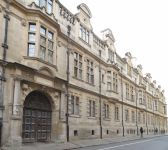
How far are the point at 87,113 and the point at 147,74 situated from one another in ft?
123

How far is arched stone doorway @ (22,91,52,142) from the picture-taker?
602 inches

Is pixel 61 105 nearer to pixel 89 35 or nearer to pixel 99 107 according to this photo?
pixel 99 107

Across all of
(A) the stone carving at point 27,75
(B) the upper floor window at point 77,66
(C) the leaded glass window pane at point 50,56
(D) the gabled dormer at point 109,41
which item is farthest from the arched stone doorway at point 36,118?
(D) the gabled dormer at point 109,41

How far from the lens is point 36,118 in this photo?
1625 centimetres

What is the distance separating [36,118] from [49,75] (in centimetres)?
354

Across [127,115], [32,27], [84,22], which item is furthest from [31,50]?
[127,115]

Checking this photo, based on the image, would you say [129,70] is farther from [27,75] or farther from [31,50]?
[27,75]

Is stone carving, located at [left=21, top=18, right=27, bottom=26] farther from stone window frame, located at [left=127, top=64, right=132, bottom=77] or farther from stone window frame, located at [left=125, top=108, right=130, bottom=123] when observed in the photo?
stone window frame, located at [left=127, top=64, right=132, bottom=77]

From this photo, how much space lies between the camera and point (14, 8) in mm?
15102

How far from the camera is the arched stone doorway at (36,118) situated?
1528 cm

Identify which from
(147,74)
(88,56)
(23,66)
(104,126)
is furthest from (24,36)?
(147,74)

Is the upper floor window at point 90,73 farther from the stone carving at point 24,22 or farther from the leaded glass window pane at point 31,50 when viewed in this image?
the stone carving at point 24,22

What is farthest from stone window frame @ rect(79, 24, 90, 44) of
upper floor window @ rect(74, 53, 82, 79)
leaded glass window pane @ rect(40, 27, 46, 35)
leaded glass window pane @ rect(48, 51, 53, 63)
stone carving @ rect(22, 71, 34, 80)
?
stone carving @ rect(22, 71, 34, 80)

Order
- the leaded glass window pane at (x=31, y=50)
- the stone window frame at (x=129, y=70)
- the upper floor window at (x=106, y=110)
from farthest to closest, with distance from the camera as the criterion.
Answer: the stone window frame at (x=129, y=70)
the upper floor window at (x=106, y=110)
the leaded glass window pane at (x=31, y=50)
